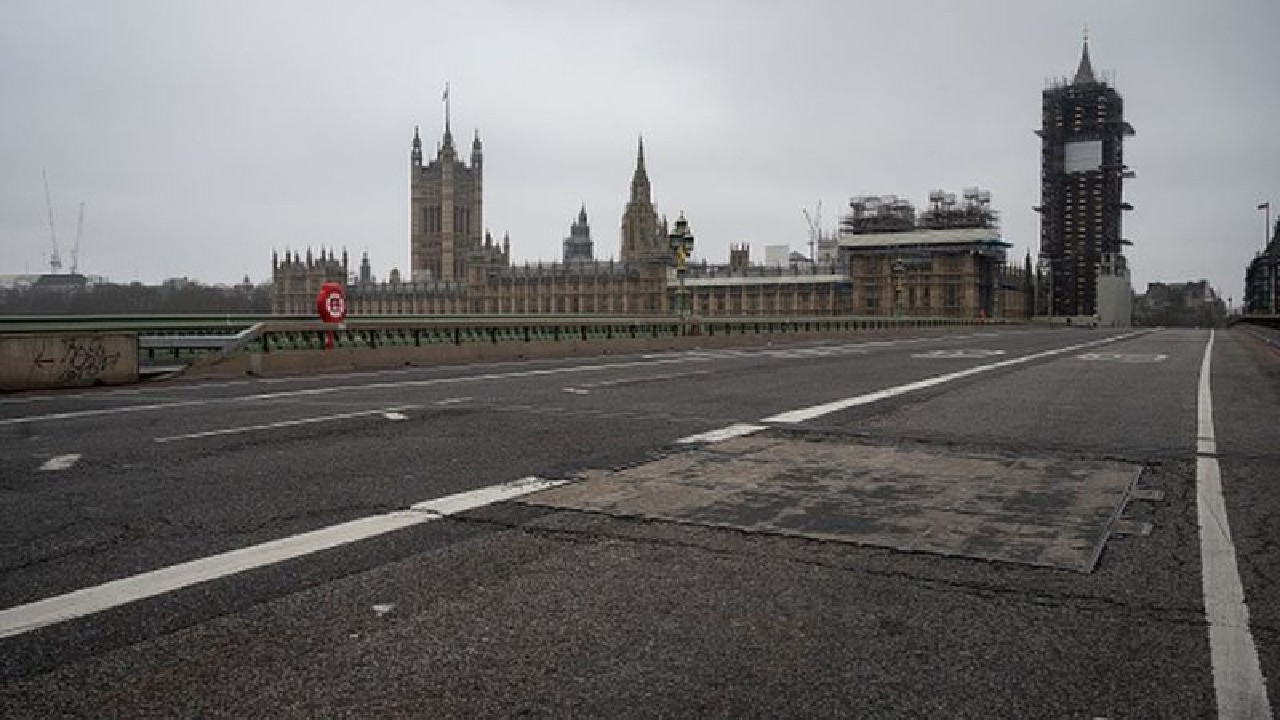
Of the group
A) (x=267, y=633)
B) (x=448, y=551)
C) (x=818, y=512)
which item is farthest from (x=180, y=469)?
(x=818, y=512)

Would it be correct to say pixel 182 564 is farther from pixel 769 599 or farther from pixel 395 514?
pixel 769 599

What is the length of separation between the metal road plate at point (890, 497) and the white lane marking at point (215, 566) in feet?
2.49

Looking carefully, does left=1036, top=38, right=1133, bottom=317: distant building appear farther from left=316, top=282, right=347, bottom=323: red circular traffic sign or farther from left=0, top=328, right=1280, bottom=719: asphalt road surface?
left=0, top=328, right=1280, bottom=719: asphalt road surface

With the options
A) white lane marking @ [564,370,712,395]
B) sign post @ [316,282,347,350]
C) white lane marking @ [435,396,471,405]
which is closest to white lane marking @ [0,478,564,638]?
white lane marking @ [435,396,471,405]

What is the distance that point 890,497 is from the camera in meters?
6.64

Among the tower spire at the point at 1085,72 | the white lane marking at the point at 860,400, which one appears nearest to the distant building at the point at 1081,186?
the tower spire at the point at 1085,72

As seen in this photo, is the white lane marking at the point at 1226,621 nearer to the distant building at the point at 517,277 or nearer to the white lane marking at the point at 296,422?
the white lane marking at the point at 296,422

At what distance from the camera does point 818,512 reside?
20.2 ft

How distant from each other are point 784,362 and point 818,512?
1914 cm

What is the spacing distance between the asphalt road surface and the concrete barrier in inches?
312

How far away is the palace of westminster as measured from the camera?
144875mm

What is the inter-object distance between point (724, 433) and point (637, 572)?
5.33 metres

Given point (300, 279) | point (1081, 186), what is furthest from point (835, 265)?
point (300, 279)

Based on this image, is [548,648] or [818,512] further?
[818,512]
